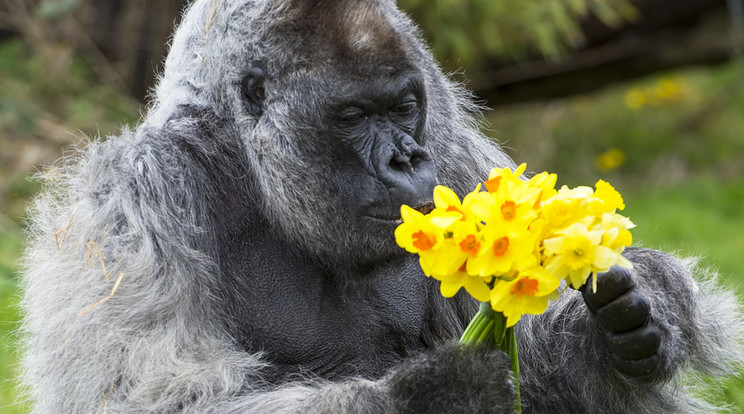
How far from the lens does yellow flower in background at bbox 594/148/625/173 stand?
38.3ft

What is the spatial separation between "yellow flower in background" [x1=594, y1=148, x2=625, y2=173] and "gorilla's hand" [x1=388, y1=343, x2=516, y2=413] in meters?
8.61

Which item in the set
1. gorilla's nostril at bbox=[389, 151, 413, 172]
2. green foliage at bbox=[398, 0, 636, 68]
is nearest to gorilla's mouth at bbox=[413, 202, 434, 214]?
gorilla's nostril at bbox=[389, 151, 413, 172]

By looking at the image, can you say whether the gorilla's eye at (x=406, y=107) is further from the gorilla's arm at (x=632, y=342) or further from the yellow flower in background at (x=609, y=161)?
the yellow flower in background at (x=609, y=161)

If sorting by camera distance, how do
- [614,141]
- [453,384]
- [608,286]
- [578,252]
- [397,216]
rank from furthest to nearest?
[614,141]
[397,216]
[608,286]
[453,384]
[578,252]

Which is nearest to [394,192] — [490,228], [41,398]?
[490,228]

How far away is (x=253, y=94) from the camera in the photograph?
4301 millimetres

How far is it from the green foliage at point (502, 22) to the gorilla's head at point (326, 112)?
19.9 feet

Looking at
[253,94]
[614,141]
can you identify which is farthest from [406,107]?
[614,141]

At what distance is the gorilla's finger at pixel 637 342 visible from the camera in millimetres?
3730

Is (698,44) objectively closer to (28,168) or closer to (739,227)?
(739,227)

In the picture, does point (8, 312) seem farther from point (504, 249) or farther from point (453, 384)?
point (504, 249)

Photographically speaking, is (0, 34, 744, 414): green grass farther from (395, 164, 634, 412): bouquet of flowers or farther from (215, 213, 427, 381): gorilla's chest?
(395, 164, 634, 412): bouquet of flowers

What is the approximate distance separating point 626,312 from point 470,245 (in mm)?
839

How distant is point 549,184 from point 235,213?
1.54 metres
